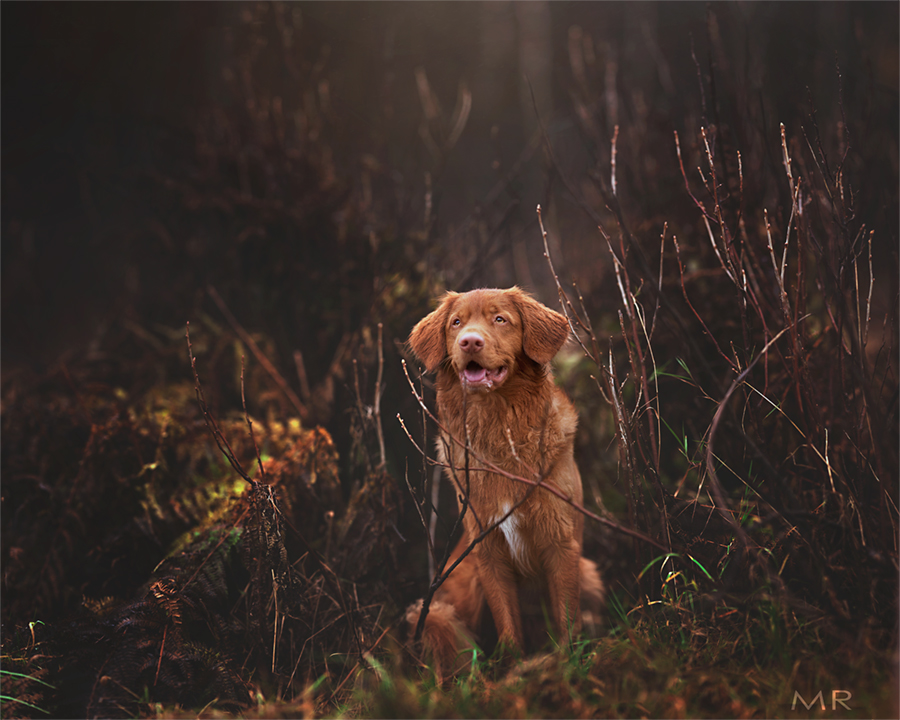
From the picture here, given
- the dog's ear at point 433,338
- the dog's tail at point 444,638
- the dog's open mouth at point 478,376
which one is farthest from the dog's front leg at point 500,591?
the dog's ear at point 433,338

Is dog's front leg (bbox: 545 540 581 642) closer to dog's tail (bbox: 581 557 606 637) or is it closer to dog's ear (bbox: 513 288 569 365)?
dog's tail (bbox: 581 557 606 637)

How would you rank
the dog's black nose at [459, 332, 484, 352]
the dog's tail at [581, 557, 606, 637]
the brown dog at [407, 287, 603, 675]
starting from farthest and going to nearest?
the dog's tail at [581, 557, 606, 637] < the brown dog at [407, 287, 603, 675] < the dog's black nose at [459, 332, 484, 352]

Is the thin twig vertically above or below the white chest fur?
above

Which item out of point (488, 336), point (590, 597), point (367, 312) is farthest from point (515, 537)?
point (367, 312)

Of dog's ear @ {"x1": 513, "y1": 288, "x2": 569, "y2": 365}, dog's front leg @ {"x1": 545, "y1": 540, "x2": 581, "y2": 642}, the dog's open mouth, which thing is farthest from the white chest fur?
dog's ear @ {"x1": 513, "y1": 288, "x2": 569, "y2": 365}

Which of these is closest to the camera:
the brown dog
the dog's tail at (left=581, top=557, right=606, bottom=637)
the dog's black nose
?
the dog's black nose

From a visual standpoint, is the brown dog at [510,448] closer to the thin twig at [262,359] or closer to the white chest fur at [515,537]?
the white chest fur at [515,537]

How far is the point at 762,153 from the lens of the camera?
9.55 feet

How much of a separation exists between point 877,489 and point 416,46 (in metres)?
4.08

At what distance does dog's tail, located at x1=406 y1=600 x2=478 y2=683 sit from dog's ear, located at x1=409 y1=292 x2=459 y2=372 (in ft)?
3.77

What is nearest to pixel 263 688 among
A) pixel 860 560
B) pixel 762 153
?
pixel 860 560

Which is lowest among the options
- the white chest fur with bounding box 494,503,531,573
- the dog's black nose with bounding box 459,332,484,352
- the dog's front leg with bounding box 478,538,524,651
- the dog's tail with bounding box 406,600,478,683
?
the dog's tail with bounding box 406,600,478,683

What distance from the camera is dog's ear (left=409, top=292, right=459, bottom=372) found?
2330 millimetres

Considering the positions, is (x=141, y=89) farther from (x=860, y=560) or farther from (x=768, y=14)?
(x=860, y=560)
